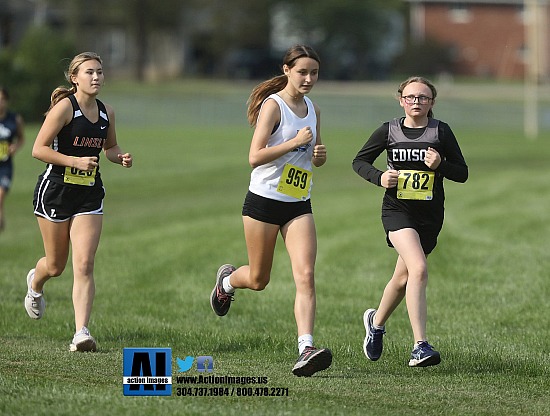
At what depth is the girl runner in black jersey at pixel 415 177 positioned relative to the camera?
853 centimetres

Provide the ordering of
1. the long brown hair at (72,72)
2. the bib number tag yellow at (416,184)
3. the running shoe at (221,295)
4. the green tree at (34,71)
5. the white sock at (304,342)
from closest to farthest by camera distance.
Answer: the white sock at (304,342) → the bib number tag yellow at (416,184) → the long brown hair at (72,72) → the running shoe at (221,295) → the green tree at (34,71)

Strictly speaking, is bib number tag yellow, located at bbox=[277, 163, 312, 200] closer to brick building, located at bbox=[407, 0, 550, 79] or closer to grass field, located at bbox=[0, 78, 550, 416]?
grass field, located at bbox=[0, 78, 550, 416]

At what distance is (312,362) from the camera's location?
8.01 m

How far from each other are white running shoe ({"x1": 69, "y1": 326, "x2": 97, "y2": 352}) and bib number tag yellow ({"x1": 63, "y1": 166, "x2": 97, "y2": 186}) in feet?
3.65

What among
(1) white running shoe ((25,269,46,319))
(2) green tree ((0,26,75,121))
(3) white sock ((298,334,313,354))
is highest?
(2) green tree ((0,26,75,121))

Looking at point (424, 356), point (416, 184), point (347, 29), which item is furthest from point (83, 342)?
point (347, 29)

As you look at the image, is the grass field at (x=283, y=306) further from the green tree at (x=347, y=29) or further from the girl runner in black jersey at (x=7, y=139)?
the green tree at (x=347, y=29)

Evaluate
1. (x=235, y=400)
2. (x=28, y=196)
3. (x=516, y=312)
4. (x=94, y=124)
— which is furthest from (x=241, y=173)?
(x=235, y=400)

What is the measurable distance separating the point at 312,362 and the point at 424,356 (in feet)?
2.75

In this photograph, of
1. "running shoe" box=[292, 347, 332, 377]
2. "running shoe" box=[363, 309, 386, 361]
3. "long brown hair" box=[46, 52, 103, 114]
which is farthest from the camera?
"long brown hair" box=[46, 52, 103, 114]

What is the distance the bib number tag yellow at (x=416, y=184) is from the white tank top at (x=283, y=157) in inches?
26.8

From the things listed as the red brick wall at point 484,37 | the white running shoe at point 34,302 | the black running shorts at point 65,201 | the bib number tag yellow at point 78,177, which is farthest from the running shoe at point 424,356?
the red brick wall at point 484,37

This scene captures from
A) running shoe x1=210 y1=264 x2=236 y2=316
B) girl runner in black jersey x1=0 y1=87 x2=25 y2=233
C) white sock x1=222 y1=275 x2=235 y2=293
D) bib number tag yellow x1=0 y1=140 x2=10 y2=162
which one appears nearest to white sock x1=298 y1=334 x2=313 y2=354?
white sock x1=222 y1=275 x2=235 y2=293

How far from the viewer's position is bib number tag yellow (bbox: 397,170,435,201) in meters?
8.65
